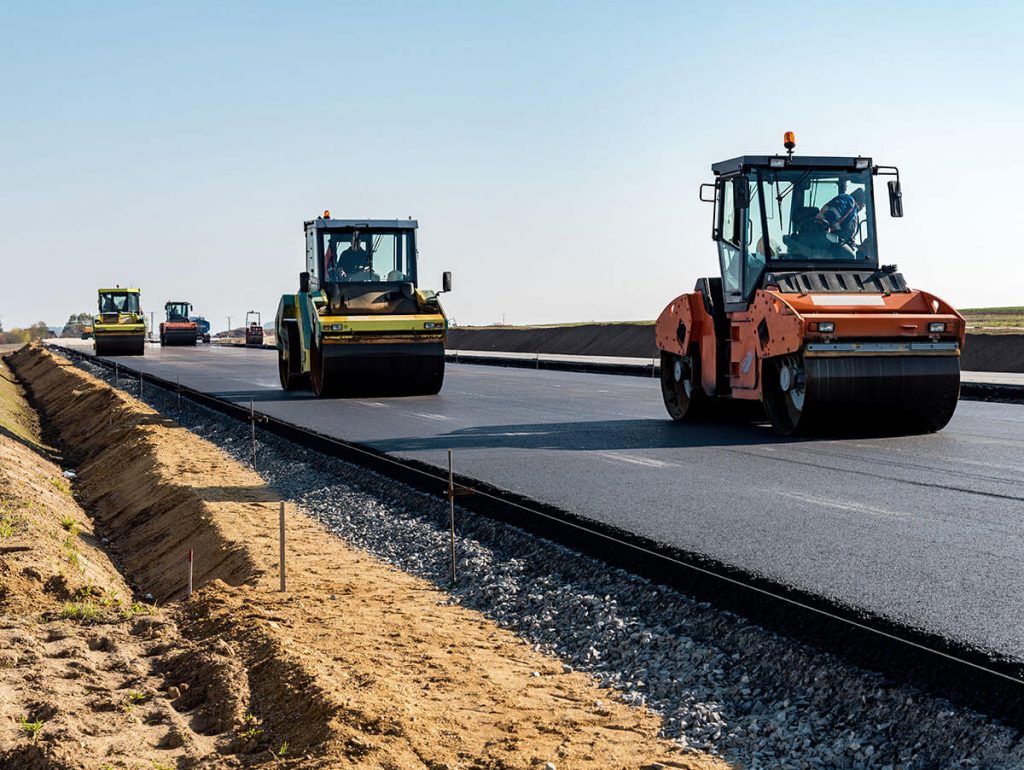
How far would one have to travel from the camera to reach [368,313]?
75.6 feet

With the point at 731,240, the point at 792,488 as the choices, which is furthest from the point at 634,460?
the point at 731,240

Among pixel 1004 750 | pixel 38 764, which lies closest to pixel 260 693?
pixel 38 764

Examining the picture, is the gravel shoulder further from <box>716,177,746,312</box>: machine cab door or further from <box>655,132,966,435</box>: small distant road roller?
<box>716,177,746,312</box>: machine cab door

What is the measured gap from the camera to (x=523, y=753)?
496 cm

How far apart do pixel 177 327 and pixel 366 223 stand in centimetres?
5032

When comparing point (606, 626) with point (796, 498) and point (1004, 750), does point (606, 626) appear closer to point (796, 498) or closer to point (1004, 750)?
point (1004, 750)

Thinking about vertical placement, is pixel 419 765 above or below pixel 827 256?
below

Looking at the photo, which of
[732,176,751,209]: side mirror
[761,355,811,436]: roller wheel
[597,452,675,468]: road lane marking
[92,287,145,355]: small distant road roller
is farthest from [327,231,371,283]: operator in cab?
[92,287,145,355]: small distant road roller

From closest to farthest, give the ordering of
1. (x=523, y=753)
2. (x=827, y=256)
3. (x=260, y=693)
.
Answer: (x=523, y=753)
(x=260, y=693)
(x=827, y=256)

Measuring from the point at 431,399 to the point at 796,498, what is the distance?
13.2 meters

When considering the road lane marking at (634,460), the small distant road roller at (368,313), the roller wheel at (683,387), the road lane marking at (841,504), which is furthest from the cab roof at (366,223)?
the road lane marking at (841,504)

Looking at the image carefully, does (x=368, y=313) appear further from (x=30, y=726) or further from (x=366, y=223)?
(x=30, y=726)

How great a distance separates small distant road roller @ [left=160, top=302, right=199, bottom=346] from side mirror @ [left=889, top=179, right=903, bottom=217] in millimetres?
60133

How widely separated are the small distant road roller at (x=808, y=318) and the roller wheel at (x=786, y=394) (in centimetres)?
2
